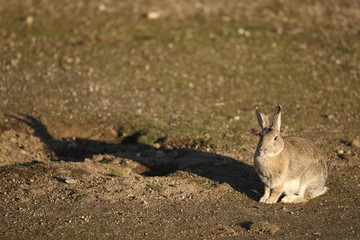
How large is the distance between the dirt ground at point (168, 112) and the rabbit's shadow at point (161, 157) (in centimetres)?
4

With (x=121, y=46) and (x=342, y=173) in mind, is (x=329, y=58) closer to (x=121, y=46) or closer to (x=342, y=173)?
(x=121, y=46)

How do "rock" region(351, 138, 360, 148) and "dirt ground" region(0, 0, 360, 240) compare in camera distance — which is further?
"rock" region(351, 138, 360, 148)

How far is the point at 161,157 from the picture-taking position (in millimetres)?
11812

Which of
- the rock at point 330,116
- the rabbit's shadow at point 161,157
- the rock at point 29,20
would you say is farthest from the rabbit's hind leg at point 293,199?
the rock at point 29,20

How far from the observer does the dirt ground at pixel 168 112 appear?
8.95 metres

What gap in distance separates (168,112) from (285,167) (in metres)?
5.29

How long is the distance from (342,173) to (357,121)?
350 cm

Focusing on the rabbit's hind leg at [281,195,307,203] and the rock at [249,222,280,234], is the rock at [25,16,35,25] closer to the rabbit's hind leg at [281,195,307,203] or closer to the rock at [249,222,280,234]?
the rabbit's hind leg at [281,195,307,203]

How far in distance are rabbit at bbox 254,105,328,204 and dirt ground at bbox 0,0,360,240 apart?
28 cm

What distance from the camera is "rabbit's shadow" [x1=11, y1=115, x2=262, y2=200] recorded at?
10617 mm

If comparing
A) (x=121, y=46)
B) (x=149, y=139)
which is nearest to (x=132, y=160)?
(x=149, y=139)

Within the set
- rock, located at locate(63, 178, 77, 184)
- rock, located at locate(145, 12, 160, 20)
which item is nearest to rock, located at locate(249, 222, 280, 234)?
rock, located at locate(63, 178, 77, 184)

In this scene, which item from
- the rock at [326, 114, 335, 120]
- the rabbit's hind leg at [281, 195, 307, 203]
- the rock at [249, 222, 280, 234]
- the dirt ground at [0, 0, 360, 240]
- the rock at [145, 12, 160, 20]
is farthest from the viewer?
the rock at [145, 12, 160, 20]

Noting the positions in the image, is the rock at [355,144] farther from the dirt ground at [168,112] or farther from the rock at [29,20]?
the rock at [29,20]
